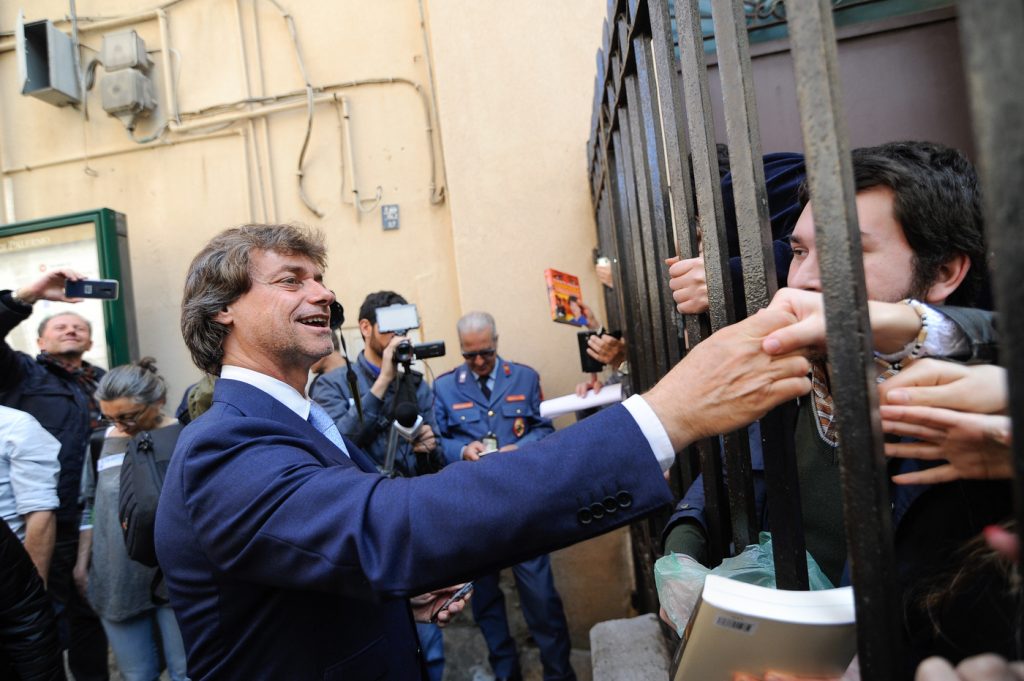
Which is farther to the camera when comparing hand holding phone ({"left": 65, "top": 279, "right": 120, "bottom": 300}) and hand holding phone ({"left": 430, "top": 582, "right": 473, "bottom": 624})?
hand holding phone ({"left": 65, "top": 279, "right": 120, "bottom": 300})

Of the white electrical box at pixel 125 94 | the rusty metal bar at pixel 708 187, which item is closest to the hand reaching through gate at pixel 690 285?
the rusty metal bar at pixel 708 187

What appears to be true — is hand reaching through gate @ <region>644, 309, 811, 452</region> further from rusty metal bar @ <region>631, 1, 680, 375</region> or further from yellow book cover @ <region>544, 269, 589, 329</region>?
yellow book cover @ <region>544, 269, 589, 329</region>

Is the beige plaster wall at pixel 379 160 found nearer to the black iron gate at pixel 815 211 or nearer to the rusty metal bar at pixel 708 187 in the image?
→ the black iron gate at pixel 815 211

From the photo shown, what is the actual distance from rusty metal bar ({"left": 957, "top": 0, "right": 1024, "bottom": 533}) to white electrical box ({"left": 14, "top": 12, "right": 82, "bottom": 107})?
5.89 meters

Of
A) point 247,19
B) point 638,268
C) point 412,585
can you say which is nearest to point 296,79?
point 247,19

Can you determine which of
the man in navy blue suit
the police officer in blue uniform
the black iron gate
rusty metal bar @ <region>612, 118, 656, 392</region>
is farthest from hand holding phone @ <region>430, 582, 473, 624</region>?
the police officer in blue uniform

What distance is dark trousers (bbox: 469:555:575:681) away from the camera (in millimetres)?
3510

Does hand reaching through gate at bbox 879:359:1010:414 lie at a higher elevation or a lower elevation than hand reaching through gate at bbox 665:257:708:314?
lower

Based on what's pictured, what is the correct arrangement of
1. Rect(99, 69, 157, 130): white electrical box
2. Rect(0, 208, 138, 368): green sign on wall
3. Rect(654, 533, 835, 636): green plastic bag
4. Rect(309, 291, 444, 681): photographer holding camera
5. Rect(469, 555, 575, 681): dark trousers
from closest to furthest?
1. Rect(654, 533, 835, 636): green plastic bag
2. Rect(309, 291, 444, 681): photographer holding camera
3. Rect(469, 555, 575, 681): dark trousers
4. Rect(0, 208, 138, 368): green sign on wall
5. Rect(99, 69, 157, 130): white electrical box

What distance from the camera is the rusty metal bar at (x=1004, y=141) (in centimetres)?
43

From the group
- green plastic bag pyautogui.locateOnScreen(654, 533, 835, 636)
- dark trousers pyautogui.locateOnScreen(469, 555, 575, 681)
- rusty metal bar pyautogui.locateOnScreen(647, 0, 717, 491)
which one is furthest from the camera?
dark trousers pyautogui.locateOnScreen(469, 555, 575, 681)

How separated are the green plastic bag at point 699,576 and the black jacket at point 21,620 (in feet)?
7.20

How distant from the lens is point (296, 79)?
4.81 m

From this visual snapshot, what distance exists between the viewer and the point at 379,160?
15.5 feet
